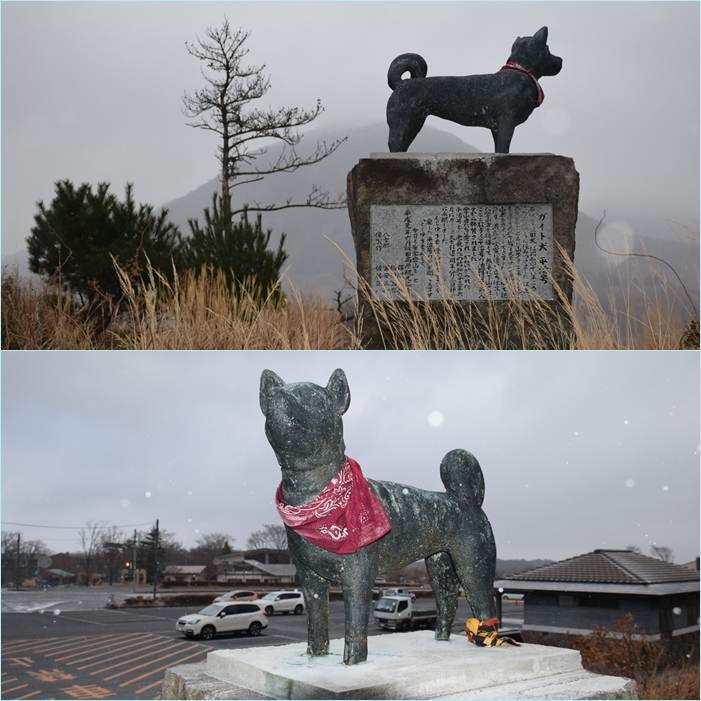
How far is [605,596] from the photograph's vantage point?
9375 millimetres

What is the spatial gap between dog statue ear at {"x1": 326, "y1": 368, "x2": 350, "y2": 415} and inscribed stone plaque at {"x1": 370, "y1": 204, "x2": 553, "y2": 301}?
2.68 metres

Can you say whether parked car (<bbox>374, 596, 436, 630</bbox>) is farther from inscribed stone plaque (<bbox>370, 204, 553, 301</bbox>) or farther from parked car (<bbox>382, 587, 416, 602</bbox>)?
inscribed stone plaque (<bbox>370, 204, 553, 301</bbox>)

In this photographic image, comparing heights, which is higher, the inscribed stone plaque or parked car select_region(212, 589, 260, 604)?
the inscribed stone plaque

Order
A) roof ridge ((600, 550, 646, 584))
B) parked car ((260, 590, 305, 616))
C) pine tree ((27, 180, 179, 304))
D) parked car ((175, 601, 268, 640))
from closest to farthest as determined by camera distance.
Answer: pine tree ((27, 180, 179, 304))
parked car ((175, 601, 268, 640))
roof ridge ((600, 550, 646, 584))
parked car ((260, 590, 305, 616))

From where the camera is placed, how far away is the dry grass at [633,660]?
805cm

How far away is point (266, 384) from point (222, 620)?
736cm

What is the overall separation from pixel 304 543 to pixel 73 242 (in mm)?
5760

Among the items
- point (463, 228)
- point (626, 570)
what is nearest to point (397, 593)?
point (626, 570)

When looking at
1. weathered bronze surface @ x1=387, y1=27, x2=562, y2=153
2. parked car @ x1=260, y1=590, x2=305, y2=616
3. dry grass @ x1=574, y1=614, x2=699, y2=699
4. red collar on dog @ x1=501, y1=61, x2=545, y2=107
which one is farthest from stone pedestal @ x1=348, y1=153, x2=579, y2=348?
parked car @ x1=260, y1=590, x2=305, y2=616

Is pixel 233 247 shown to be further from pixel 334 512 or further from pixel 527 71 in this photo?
pixel 334 512

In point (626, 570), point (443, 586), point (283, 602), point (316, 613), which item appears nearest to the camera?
point (316, 613)

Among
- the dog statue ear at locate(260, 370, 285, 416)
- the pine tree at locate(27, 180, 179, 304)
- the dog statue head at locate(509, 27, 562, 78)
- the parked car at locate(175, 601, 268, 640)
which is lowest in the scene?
the parked car at locate(175, 601, 268, 640)

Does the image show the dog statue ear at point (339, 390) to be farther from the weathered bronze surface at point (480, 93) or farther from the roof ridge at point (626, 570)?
the roof ridge at point (626, 570)

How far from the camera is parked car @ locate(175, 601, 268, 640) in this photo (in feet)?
28.7
